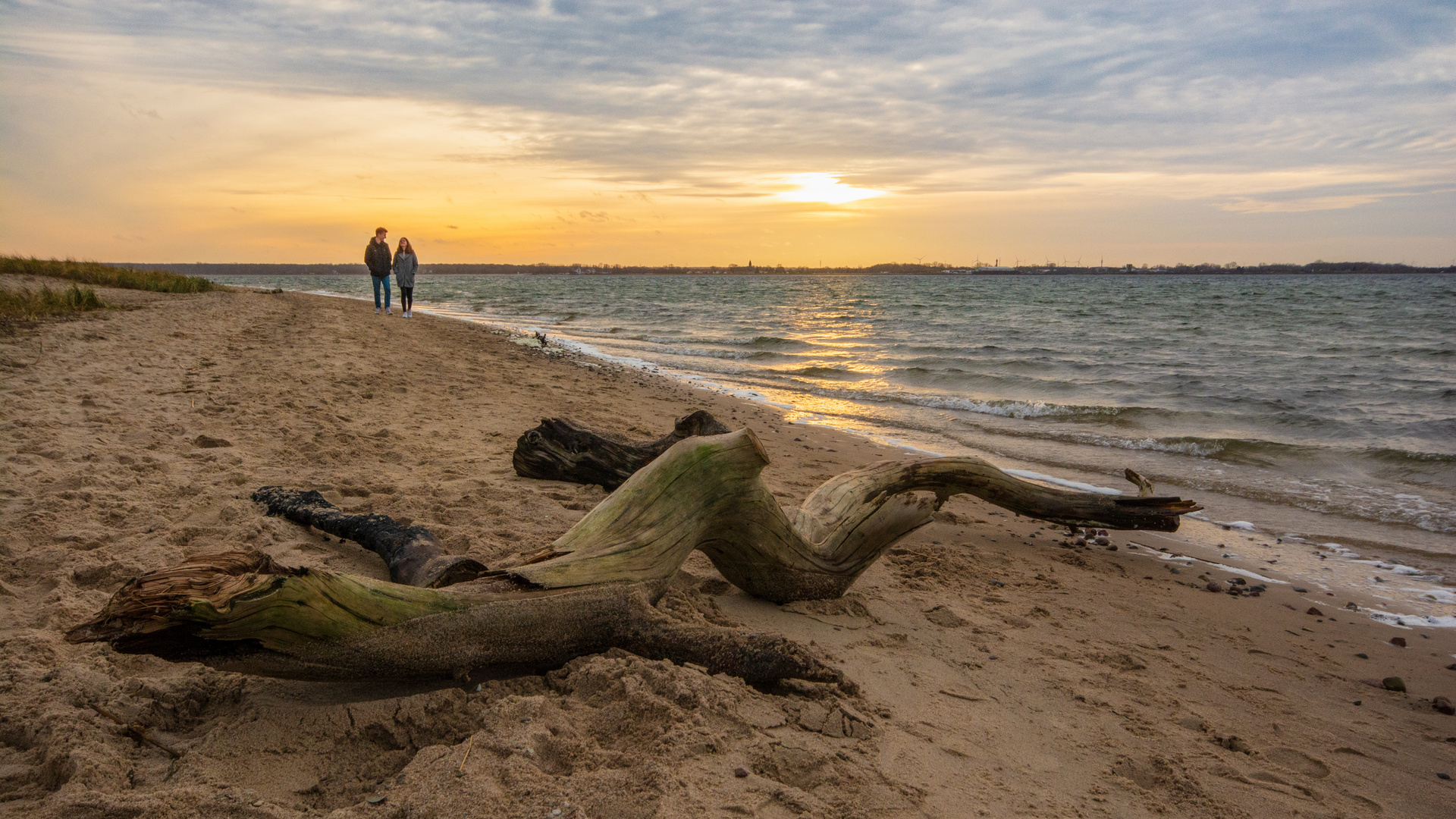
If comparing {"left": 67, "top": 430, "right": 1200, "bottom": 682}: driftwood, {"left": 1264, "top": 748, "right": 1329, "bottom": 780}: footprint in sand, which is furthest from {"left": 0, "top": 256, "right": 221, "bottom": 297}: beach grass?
{"left": 1264, "top": 748, "right": 1329, "bottom": 780}: footprint in sand

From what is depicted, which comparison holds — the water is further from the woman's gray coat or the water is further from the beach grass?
the beach grass

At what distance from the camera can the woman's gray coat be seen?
1800 cm

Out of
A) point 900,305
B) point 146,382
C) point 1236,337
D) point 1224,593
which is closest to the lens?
point 1224,593

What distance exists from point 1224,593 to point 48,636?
5941 millimetres

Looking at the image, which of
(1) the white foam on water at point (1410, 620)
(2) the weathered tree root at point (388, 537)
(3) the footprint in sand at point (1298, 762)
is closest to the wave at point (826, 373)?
(1) the white foam on water at point (1410, 620)

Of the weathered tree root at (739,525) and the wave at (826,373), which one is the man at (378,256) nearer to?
the wave at (826,373)

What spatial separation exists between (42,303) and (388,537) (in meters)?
12.7

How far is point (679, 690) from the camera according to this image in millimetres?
2508

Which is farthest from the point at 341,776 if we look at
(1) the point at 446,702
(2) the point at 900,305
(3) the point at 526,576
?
(2) the point at 900,305

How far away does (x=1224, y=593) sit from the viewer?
467 centimetres

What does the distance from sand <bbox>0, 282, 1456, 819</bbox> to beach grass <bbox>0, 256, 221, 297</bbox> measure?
1833 cm

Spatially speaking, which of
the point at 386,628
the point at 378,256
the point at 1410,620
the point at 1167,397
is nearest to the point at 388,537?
the point at 386,628

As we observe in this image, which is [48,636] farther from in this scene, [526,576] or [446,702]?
[526,576]

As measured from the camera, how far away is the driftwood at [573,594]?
206 cm
